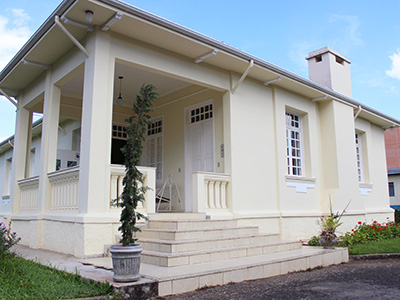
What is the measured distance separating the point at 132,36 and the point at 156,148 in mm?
4428

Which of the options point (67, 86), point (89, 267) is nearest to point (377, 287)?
point (89, 267)

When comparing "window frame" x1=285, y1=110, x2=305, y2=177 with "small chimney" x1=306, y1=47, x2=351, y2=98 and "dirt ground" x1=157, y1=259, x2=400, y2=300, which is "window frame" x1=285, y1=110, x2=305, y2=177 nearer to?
"small chimney" x1=306, y1=47, x2=351, y2=98

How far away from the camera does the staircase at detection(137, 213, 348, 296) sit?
5016mm

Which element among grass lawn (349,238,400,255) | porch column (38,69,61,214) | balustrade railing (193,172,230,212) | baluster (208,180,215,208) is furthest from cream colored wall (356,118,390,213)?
porch column (38,69,61,214)

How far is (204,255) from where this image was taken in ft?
19.4

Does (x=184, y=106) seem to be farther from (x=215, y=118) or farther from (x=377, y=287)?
(x=377, y=287)

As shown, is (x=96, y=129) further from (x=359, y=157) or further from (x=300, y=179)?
(x=359, y=157)

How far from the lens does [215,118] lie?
Result: 30.8 ft

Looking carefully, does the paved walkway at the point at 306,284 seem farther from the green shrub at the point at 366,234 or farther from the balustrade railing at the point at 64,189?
the green shrub at the point at 366,234

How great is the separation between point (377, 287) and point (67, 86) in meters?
8.49

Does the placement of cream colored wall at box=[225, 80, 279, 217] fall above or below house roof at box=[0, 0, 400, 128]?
below

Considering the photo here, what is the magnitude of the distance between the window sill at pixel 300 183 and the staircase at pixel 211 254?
268 centimetres

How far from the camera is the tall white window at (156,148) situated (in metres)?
11.0

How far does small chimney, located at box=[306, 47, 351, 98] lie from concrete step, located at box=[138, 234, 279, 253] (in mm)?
7743
